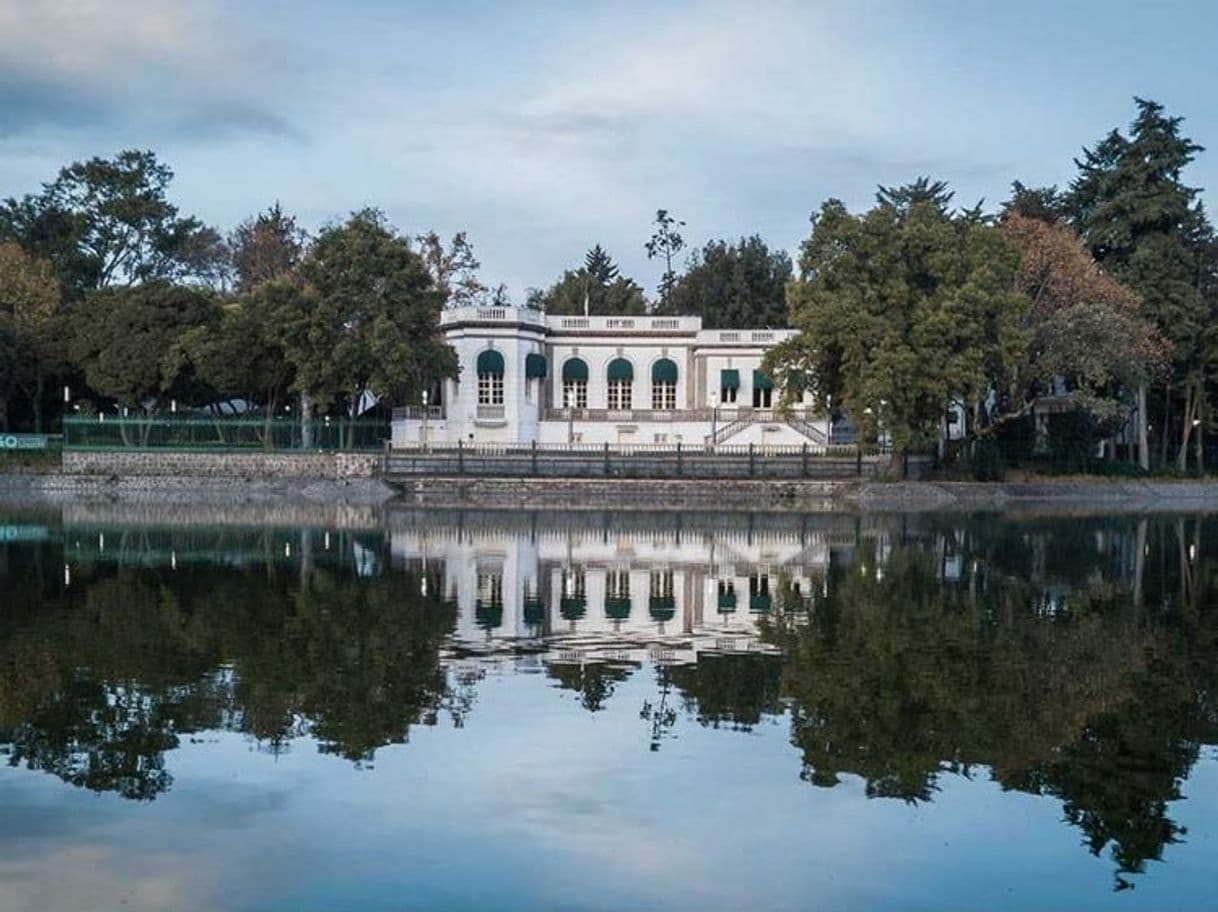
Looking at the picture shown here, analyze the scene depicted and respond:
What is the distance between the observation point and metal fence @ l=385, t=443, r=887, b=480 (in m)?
50.8

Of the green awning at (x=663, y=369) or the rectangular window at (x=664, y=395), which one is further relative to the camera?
the rectangular window at (x=664, y=395)

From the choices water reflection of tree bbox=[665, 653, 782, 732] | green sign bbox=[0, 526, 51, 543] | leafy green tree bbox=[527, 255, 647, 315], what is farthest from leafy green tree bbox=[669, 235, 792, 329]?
water reflection of tree bbox=[665, 653, 782, 732]

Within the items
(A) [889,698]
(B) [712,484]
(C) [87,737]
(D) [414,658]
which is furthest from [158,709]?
(B) [712,484]

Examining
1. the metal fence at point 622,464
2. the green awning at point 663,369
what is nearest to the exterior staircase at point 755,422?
the green awning at point 663,369

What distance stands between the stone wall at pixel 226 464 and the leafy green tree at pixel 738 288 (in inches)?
1078

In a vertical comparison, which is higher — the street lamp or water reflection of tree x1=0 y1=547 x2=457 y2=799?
the street lamp

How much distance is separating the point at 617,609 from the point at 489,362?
39.7m

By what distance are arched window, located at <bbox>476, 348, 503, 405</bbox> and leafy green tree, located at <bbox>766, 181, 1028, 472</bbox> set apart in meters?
14.0

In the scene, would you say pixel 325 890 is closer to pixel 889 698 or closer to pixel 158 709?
pixel 158 709

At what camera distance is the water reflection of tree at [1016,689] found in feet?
34.2

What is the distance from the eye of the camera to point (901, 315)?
47500 mm

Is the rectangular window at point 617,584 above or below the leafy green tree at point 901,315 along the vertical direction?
below

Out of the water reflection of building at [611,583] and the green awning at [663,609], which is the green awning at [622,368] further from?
the green awning at [663,609]

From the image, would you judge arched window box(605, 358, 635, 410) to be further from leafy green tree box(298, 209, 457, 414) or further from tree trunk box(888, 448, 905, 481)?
tree trunk box(888, 448, 905, 481)
